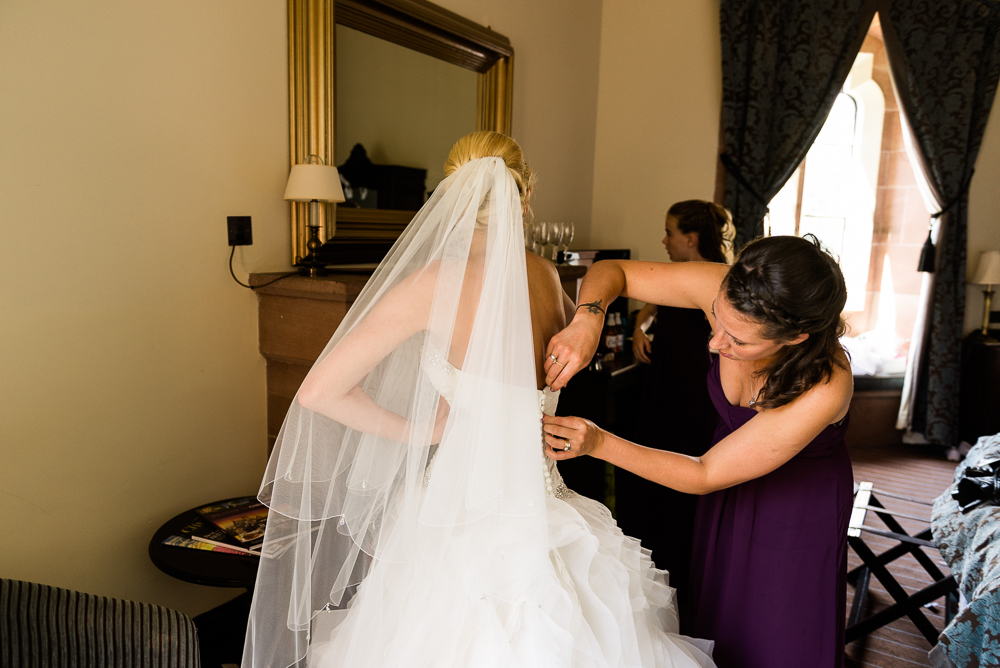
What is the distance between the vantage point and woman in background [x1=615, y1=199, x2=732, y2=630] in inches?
118

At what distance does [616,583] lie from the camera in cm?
138

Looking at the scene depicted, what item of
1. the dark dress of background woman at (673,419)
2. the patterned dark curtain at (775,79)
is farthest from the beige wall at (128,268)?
the patterned dark curtain at (775,79)

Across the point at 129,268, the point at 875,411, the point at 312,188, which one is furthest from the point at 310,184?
the point at 875,411

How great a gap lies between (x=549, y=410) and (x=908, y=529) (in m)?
2.80

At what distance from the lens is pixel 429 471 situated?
136 cm

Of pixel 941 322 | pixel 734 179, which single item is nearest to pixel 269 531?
pixel 734 179

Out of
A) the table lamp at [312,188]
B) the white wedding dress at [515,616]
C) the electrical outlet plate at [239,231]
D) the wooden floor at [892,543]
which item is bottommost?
the wooden floor at [892,543]

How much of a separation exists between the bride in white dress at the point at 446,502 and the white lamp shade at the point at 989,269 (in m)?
4.09

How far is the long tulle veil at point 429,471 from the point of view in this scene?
4.26 ft

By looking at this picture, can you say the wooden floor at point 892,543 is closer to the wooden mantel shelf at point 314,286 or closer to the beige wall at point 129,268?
the wooden mantel shelf at point 314,286

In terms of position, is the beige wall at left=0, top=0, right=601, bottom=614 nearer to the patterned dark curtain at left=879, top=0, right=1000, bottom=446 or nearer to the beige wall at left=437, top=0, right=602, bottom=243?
the beige wall at left=437, top=0, right=602, bottom=243

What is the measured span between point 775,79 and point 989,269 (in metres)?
1.88

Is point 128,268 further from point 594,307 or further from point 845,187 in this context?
point 845,187

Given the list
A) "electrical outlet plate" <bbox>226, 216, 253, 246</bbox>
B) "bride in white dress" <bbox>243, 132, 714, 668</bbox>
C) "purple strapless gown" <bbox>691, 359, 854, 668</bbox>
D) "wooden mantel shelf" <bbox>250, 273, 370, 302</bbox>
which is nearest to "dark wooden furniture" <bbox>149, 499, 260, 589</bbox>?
"bride in white dress" <bbox>243, 132, 714, 668</bbox>
